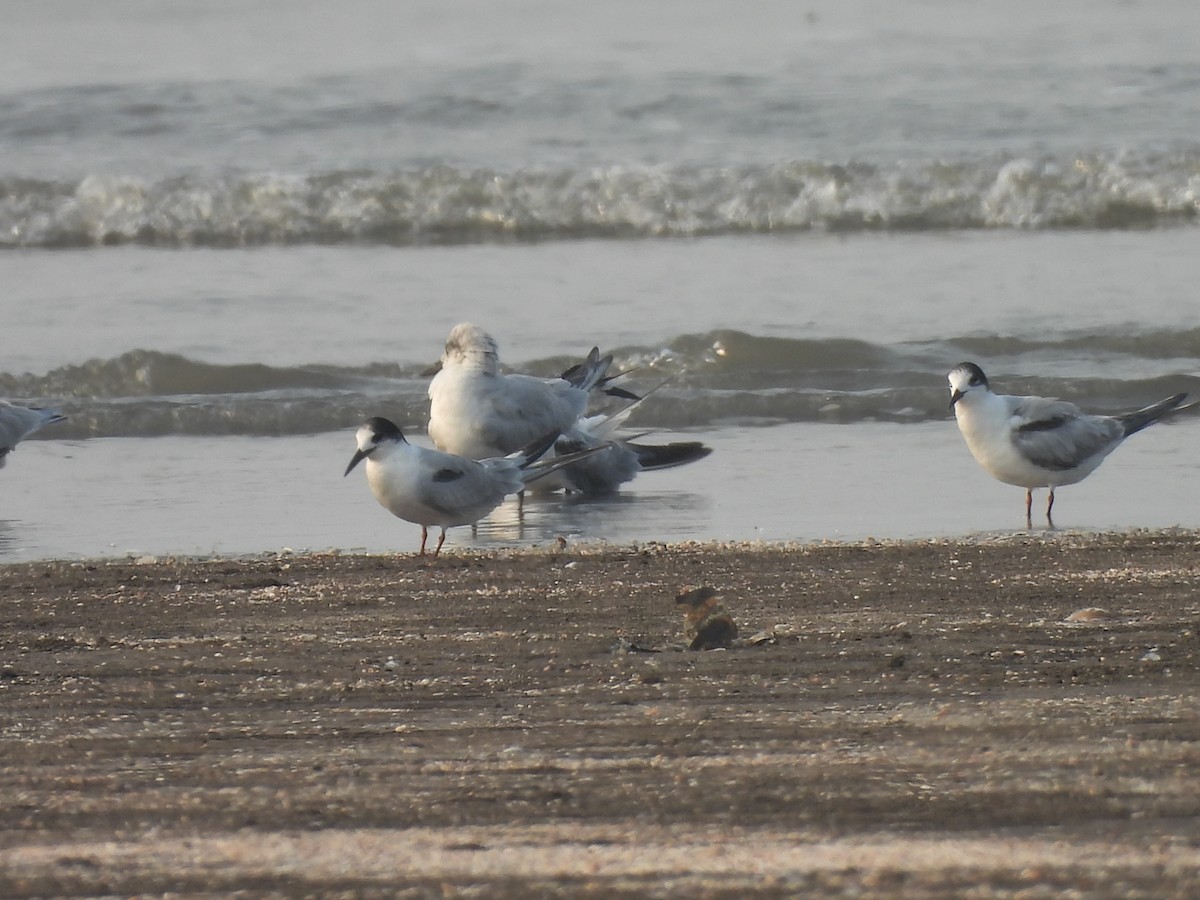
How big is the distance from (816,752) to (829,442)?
4189 millimetres

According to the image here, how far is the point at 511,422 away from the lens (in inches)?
282

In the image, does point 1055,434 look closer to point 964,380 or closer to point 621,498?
point 964,380

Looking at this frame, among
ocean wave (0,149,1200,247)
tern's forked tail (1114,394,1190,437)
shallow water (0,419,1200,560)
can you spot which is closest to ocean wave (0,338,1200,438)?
shallow water (0,419,1200,560)

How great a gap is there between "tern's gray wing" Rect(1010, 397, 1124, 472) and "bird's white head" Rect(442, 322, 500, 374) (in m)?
1.94

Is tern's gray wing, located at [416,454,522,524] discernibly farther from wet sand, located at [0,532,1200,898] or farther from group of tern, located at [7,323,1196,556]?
wet sand, located at [0,532,1200,898]

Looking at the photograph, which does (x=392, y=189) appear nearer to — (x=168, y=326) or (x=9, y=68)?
(x=168, y=326)

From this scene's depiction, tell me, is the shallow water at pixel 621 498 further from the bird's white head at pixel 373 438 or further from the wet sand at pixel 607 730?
the wet sand at pixel 607 730

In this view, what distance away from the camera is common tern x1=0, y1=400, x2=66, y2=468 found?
7082 mm

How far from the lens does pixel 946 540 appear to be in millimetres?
5703

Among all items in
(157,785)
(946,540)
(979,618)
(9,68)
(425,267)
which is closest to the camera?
(157,785)

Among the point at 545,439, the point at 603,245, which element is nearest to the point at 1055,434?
the point at 545,439

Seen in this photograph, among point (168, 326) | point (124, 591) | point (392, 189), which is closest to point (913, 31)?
point (392, 189)

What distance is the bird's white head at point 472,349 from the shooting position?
7266 millimetres

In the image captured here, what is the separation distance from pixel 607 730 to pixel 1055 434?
3.21 meters
